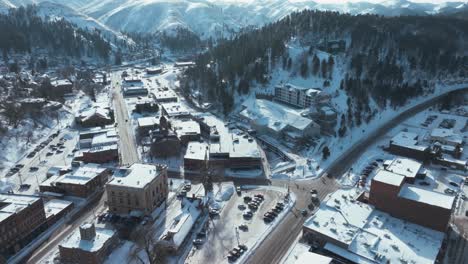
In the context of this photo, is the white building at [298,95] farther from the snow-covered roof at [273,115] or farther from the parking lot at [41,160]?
the parking lot at [41,160]

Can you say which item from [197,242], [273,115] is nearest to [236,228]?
[197,242]

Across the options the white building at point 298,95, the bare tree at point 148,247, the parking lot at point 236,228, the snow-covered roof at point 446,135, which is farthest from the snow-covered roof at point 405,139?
the bare tree at point 148,247

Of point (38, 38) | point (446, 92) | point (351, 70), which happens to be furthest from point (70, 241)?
point (38, 38)

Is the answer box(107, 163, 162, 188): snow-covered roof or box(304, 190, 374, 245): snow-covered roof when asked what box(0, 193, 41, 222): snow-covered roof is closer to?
box(107, 163, 162, 188): snow-covered roof

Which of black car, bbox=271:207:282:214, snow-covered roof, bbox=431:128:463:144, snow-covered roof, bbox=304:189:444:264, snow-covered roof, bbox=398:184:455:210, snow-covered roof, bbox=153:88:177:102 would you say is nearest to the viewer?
snow-covered roof, bbox=304:189:444:264

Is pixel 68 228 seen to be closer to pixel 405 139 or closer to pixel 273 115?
pixel 273 115

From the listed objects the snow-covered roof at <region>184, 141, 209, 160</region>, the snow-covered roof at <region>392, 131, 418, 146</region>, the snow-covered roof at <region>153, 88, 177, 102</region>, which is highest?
the snow-covered roof at <region>153, 88, 177, 102</region>

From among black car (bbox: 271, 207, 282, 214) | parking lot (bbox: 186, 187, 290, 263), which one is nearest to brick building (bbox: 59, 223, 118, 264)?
parking lot (bbox: 186, 187, 290, 263)

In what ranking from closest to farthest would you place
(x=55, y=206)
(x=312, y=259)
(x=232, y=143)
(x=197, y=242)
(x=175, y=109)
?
(x=312, y=259) < (x=197, y=242) < (x=55, y=206) < (x=232, y=143) < (x=175, y=109)
